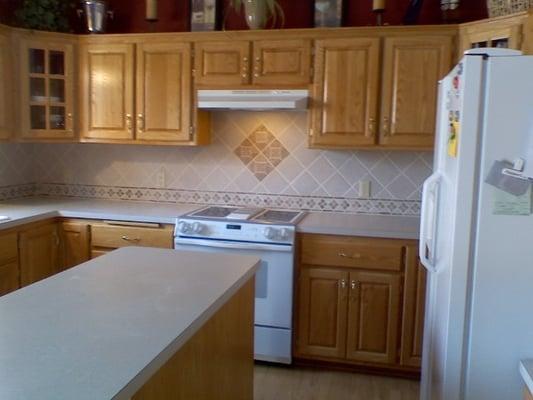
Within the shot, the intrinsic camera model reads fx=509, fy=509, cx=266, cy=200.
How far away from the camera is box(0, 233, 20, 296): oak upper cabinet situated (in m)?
3.00

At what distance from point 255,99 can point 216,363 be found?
A: 6.10 feet

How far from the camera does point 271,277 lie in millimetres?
3053

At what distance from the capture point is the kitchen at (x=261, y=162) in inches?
119

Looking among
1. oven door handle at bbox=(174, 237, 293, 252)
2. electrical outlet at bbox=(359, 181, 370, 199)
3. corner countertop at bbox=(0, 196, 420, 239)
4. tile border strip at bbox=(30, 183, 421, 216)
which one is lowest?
oven door handle at bbox=(174, 237, 293, 252)

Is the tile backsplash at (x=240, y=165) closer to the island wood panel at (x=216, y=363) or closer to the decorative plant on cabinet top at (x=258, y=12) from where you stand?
the decorative plant on cabinet top at (x=258, y=12)

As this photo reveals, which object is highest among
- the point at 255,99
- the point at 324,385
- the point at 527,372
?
the point at 255,99

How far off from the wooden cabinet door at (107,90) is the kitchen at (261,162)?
10mm

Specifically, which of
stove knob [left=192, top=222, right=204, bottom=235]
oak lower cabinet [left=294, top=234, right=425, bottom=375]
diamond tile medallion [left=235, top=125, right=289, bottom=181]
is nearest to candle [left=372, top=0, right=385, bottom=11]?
diamond tile medallion [left=235, top=125, right=289, bottom=181]

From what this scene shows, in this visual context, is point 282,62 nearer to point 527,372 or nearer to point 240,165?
point 240,165

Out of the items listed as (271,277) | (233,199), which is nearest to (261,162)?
(233,199)

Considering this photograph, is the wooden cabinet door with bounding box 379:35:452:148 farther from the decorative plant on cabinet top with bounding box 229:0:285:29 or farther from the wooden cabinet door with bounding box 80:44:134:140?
the wooden cabinet door with bounding box 80:44:134:140

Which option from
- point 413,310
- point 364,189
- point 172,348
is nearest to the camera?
point 172,348

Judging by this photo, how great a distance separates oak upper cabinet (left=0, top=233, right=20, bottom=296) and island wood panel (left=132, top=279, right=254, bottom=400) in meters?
1.75

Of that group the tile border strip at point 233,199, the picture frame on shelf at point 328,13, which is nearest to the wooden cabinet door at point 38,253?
the tile border strip at point 233,199
